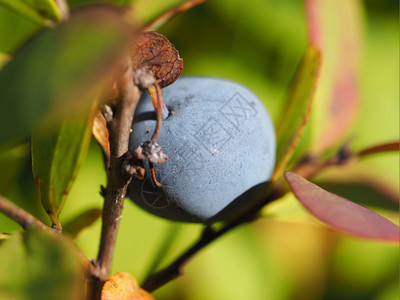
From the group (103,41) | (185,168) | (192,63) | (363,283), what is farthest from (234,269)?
(103,41)

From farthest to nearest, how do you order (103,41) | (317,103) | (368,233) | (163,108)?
(317,103) → (163,108) → (368,233) → (103,41)

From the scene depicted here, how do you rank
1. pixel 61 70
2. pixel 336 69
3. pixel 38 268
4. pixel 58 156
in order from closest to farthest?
pixel 61 70
pixel 38 268
pixel 58 156
pixel 336 69

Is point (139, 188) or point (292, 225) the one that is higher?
point (139, 188)

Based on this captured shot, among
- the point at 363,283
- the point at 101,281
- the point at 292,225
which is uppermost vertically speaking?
the point at 101,281

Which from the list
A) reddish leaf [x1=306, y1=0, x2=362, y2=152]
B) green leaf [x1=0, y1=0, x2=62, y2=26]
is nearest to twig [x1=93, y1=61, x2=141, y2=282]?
green leaf [x1=0, y1=0, x2=62, y2=26]

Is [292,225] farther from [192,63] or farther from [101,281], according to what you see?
[101,281]

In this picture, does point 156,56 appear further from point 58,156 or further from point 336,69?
point 336,69

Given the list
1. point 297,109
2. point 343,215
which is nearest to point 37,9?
point 297,109
